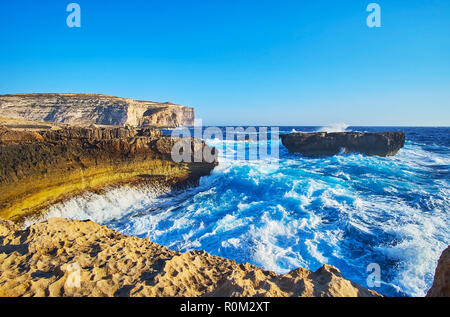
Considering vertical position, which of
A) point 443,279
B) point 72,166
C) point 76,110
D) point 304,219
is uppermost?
point 76,110

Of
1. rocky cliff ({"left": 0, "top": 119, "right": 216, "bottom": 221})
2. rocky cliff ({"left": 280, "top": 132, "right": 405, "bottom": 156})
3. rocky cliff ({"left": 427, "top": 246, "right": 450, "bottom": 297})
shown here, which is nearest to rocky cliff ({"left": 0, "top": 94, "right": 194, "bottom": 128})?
rocky cliff ({"left": 0, "top": 119, "right": 216, "bottom": 221})

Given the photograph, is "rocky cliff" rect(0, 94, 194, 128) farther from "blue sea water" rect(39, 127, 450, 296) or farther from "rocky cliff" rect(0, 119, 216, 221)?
"blue sea water" rect(39, 127, 450, 296)

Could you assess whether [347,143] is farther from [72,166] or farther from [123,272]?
[123,272]

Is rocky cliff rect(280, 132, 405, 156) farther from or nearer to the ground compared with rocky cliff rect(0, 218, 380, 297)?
farther from the ground

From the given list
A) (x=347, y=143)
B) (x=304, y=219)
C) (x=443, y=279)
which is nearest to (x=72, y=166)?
(x=304, y=219)

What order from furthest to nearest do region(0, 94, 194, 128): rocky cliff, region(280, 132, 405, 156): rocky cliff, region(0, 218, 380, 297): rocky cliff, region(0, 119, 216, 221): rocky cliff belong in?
1. region(0, 94, 194, 128): rocky cliff
2. region(280, 132, 405, 156): rocky cliff
3. region(0, 119, 216, 221): rocky cliff
4. region(0, 218, 380, 297): rocky cliff

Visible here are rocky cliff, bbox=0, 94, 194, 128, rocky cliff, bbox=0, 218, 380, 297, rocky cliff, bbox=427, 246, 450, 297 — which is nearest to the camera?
rocky cliff, bbox=427, 246, 450, 297
